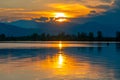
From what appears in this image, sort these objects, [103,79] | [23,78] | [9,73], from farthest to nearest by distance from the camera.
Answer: [9,73], [23,78], [103,79]

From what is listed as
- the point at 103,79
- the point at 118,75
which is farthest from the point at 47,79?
the point at 118,75

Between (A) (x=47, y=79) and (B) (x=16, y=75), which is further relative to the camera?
(B) (x=16, y=75)

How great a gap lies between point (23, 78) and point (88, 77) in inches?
164

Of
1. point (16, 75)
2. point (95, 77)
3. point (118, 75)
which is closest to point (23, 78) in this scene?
point (16, 75)

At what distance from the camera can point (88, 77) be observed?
21672mm

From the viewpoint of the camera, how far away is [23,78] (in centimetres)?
2194

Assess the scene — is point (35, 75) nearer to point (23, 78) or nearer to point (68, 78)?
point (23, 78)

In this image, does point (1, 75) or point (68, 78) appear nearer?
point (68, 78)

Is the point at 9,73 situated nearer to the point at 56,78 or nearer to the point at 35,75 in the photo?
the point at 35,75

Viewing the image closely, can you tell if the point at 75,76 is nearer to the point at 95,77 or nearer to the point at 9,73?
the point at 95,77

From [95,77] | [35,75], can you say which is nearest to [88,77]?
[95,77]

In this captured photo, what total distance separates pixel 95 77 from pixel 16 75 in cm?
539

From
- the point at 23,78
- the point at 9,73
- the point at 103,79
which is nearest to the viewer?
the point at 103,79

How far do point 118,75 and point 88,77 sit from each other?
2360 mm
